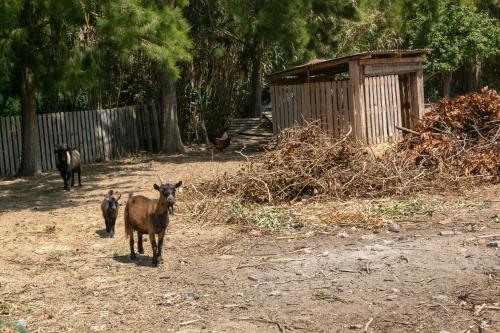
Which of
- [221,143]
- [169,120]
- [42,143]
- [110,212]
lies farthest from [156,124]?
[110,212]

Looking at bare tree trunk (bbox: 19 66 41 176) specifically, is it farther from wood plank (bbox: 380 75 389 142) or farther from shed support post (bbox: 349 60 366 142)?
wood plank (bbox: 380 75 389 142)

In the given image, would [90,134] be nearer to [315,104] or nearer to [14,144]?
[14,144]

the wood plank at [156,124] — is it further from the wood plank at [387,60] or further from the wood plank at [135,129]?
the wood plank at [387,60]

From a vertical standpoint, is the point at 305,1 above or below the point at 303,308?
above

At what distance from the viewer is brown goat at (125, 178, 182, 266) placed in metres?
8.03

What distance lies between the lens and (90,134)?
19.9m

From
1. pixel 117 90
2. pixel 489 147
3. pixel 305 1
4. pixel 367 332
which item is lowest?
pixel 367 332

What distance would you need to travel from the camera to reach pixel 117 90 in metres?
21.7

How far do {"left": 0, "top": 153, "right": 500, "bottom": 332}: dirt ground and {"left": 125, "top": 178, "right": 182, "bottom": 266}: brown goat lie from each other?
0.28 metres

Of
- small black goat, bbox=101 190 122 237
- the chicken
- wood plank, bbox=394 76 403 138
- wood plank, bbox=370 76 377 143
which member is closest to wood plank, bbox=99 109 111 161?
the chicken

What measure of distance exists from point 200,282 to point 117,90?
15.1 m

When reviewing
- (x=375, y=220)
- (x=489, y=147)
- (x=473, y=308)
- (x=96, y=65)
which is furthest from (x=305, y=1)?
(x=473, y=308)

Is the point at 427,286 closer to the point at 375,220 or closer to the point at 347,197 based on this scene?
the point at 375,220

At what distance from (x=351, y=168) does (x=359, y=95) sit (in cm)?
539
